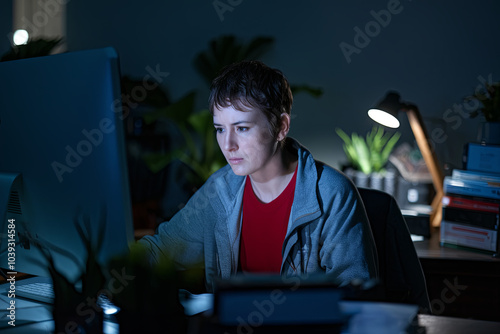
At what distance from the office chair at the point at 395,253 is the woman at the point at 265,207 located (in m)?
0.12

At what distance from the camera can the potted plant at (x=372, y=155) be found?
269cm

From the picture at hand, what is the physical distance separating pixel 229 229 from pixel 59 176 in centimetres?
66

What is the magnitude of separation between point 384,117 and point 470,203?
492 mm

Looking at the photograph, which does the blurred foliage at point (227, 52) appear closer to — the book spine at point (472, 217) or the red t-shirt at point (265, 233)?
the book spine at point (472, 217)

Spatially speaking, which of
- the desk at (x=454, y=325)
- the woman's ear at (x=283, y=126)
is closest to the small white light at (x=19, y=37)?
the woman's ear at (x=283, y=126)

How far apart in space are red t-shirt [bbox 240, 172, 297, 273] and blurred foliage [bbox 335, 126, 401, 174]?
4.71ft

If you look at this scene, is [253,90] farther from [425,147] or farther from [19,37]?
[19,37]

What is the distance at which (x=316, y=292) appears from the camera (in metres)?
0.73

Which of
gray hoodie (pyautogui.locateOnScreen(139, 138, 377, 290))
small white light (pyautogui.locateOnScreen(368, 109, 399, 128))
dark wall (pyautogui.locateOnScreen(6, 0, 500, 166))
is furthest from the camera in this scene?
dark wall (pyautogui.locateOnScreen(6, 0, 500, 166))

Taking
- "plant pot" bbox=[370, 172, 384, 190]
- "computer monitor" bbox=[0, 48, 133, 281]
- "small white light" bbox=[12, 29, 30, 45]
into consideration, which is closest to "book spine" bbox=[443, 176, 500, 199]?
"plant pot" bbox=[370, 172, 384, 190]

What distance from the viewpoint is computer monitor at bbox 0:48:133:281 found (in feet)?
2.77

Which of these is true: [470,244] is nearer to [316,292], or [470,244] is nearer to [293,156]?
[293,156]

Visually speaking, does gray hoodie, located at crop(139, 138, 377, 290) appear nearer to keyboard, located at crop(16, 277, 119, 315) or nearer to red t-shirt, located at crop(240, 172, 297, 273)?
red t-shirt, located at crop(240, 172, 297, 273)

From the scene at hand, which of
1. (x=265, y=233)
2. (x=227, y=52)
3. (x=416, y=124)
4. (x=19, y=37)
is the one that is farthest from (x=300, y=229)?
(x=227, y=52)
